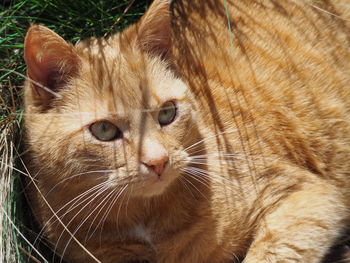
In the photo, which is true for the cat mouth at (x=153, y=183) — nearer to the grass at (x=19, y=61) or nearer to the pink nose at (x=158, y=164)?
the pink nose at (x=158, y=164)

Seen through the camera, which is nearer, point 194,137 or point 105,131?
point 105,131

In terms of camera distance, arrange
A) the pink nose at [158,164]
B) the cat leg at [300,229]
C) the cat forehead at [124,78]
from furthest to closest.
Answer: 1. the cat leg at [300,229]
2. the cat forehead at [124,78]
3. the pink nose at [158,164]

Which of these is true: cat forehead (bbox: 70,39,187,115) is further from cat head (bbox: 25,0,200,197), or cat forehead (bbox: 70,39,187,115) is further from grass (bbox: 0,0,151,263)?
grass (bbox: 0,0,151,263)

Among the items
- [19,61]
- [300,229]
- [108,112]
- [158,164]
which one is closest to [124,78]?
[108,112]

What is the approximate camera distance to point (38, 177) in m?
2.08

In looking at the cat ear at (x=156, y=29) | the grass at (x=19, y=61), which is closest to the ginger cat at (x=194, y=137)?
the cat ear at (x=156, y=29)

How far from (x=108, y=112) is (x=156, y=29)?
0.42m

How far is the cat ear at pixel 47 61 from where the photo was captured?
181 centimetres

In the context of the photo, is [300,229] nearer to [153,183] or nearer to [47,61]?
[153,183]

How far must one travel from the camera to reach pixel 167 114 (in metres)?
2.00

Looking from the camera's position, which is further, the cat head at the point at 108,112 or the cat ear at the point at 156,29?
the cat ear at the point at 156,29

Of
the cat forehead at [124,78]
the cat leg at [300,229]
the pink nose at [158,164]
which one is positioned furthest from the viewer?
the cat leg at [300,229]

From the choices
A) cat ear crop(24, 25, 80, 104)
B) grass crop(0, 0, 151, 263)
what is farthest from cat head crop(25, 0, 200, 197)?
grass crop(0, 0, 151, 263)

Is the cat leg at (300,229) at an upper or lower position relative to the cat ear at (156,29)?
lower
